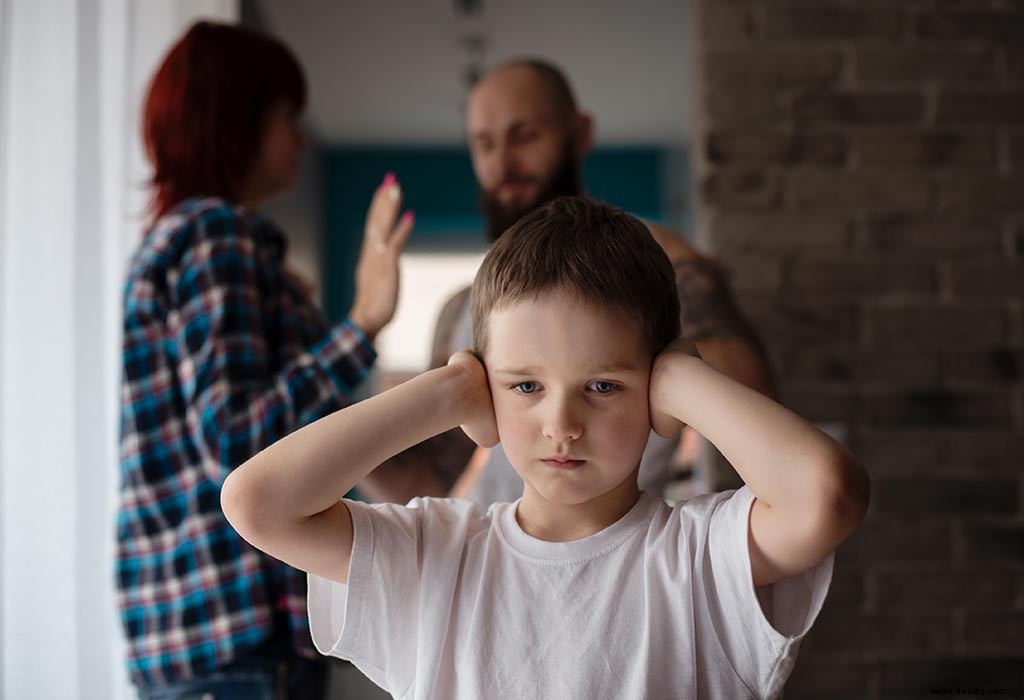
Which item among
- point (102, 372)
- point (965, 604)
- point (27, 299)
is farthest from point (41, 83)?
point (965, 604)

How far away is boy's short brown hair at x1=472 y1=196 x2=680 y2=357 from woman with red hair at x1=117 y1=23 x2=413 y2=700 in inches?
14.3

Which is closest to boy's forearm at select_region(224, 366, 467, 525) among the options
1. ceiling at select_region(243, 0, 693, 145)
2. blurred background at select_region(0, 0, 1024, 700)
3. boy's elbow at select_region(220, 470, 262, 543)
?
boy's elbow at select_region(220, 470, 262, 543)

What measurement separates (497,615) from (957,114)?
1.57 metres

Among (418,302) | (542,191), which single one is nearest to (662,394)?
(542,191)

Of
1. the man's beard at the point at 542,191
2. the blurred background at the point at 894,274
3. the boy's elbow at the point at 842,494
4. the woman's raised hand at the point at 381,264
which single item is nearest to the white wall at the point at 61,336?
the woman's raised hand at the point at 381,264

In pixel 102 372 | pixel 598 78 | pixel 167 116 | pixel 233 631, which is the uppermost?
pixel 598 78

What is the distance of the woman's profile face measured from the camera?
3.83ft

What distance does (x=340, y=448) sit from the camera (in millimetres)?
657

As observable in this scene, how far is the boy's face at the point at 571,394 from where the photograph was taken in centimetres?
65

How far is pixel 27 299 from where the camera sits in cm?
109

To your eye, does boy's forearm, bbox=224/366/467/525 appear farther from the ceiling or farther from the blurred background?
the ceiling

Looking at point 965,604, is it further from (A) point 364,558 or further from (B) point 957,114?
(A) point 364,558

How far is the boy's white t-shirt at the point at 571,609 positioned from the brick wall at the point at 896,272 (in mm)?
1152

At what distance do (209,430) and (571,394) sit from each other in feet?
1.61
